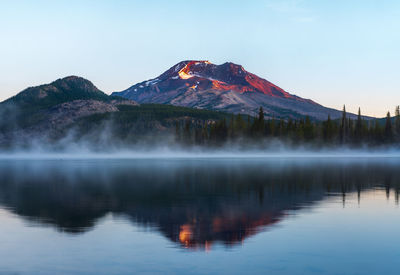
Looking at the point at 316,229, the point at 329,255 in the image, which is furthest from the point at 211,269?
the point at 316,229

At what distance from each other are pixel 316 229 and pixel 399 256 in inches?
270

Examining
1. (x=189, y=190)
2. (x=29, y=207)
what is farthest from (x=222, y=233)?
(x=189, y=190)

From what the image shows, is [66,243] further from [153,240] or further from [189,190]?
[189,190]

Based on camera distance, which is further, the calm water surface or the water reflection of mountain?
the water reflection of mountain

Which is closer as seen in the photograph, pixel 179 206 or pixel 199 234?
pixel 199 234

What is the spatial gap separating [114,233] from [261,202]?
1690 cm

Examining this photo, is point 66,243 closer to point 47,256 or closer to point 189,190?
point 47,256

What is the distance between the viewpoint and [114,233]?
26.5m

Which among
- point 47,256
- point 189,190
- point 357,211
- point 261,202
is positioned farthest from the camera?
point 189,190

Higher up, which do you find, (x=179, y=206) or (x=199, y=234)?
(x=199, y=234)

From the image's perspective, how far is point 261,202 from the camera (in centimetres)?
4044

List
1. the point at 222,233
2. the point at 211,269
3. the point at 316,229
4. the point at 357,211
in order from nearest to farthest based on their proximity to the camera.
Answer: the point at 211,269 → the point at 222,233 → the point at 316,229 → the point at 357,211

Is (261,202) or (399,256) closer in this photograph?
(399,256)

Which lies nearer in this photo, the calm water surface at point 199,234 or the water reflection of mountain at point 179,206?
the calm water surface at point 199,234
